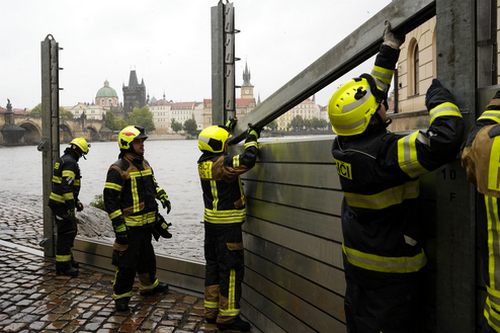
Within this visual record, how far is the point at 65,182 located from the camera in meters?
6.34

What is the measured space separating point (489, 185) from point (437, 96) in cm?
63

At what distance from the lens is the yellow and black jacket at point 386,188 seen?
1.94 metres

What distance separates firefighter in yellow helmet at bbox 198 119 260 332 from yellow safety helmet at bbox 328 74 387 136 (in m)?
1.84

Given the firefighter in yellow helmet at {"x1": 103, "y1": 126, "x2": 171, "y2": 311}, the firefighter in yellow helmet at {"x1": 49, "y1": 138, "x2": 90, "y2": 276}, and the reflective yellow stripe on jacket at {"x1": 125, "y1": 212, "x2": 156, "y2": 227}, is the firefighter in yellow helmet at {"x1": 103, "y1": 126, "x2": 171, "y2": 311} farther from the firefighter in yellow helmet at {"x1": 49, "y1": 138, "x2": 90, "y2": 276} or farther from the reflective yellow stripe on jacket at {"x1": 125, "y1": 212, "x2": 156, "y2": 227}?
the firefighter in yellow helmet at {"x1": 49, "y1": 138, "x2": 90, "y2": 276}

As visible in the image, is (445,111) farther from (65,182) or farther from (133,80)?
(133,80)

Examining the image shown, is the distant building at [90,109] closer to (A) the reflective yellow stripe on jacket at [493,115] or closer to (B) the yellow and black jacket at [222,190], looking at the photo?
(B) the yellow and black jacket at [222,190]

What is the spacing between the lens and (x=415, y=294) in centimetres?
218

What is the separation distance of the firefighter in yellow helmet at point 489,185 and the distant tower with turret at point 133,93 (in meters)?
90.9

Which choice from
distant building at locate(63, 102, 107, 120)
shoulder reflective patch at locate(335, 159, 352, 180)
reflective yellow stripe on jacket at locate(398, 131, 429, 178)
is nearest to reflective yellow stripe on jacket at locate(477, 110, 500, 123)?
reflective yellow stripe on jacket at locate(398, 131, 429, 178)

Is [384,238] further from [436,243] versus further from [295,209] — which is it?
[295,209]

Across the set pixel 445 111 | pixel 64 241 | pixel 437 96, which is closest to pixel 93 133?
pixel 64 241

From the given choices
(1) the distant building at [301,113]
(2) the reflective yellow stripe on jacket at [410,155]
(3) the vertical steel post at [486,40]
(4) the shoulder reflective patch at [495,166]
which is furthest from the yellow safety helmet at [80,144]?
(4) the shoulder reflective patch at [495,166]

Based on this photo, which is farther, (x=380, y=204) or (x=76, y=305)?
Answer: (x=76, y=305)

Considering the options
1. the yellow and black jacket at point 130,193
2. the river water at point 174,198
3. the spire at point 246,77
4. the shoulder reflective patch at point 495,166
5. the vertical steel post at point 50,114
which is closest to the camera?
the shoulder reflective patch at point 495,166
